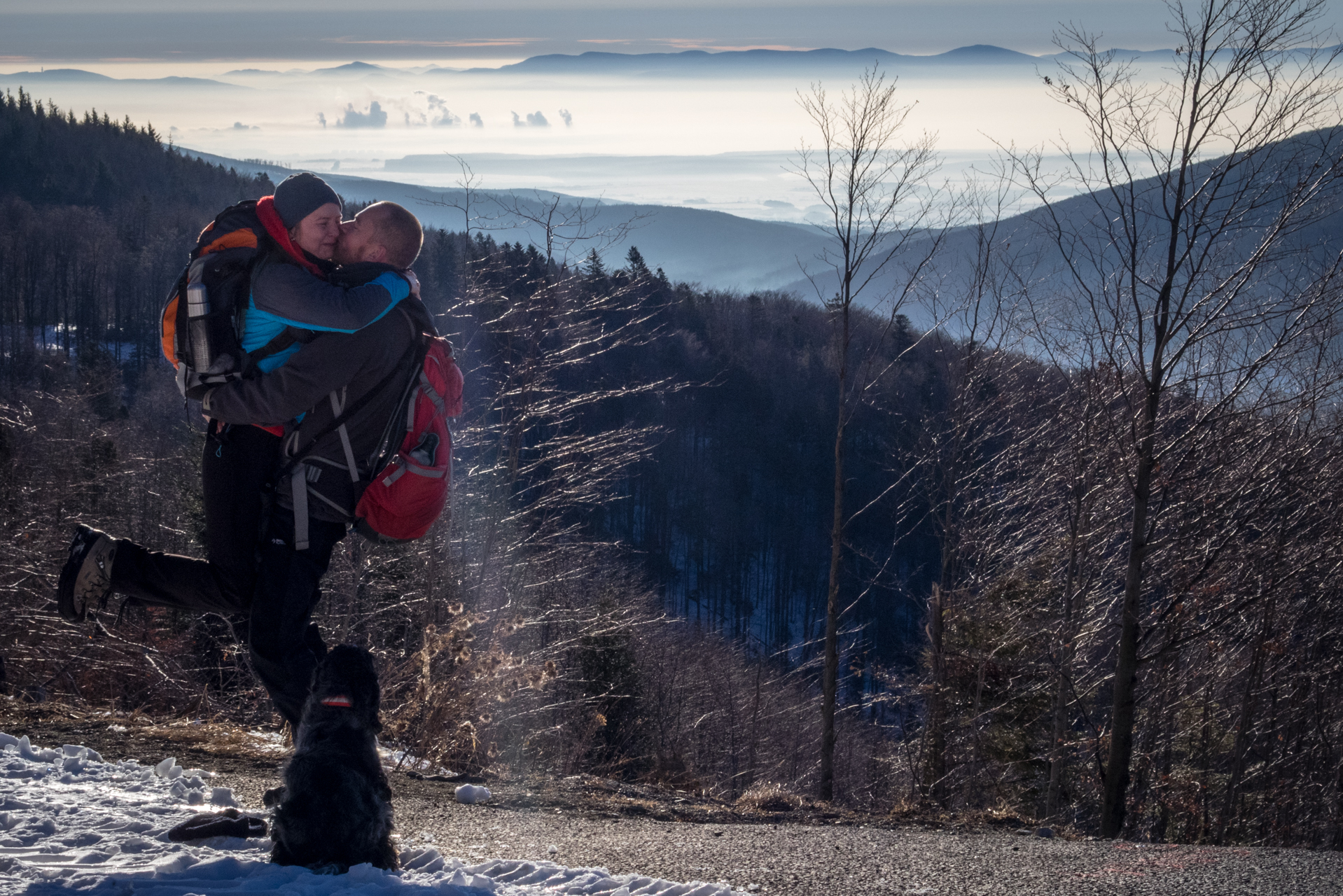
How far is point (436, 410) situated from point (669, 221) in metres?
120

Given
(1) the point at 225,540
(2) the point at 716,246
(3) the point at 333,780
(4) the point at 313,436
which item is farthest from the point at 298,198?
(2) the point at 716,246

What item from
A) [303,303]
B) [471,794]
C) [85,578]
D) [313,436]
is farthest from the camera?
[471,794]

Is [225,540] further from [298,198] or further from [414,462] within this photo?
[298,198]

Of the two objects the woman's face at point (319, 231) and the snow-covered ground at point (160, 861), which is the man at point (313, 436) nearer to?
the woman's face at point (319, 231)

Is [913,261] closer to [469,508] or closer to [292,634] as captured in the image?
[469,508]

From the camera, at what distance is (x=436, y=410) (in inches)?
123

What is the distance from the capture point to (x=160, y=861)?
2.52 m

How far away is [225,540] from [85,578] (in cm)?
58

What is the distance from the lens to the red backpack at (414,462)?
304 cm

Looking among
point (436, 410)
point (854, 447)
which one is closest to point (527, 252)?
point (436, 410)

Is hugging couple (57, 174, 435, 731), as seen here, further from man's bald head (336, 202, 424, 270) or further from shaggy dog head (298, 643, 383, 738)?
shaggy dog head (298, 643, 383, 738)

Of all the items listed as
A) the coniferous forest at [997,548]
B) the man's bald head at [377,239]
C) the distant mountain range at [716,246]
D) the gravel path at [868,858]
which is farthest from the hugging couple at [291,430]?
the distant mountain range at [716,246]

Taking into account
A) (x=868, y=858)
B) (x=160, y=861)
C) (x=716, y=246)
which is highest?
(x=716, y=246)

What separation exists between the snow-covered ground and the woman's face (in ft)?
6.20
